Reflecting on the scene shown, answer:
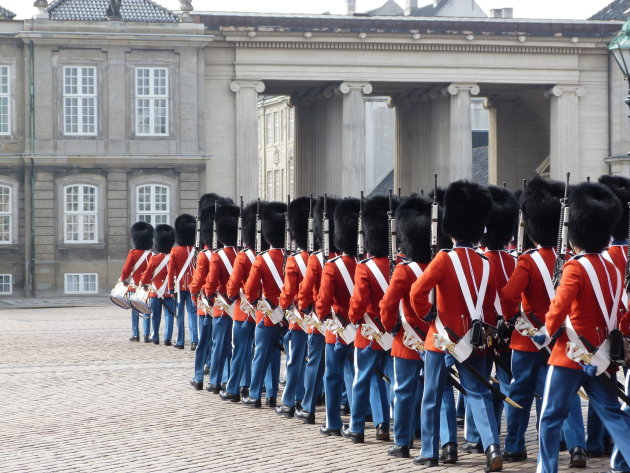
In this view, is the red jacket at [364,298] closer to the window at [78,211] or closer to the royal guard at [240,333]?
the royal guard at [240,333]

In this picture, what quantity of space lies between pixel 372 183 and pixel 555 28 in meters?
21.7

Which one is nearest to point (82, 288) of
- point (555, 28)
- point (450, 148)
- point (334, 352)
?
point (450, 148)

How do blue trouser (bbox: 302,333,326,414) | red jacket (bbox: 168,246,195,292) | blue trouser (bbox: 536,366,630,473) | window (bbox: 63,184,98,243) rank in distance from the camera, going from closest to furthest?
blue trouser (bbox: 536,366,630,473)
blue trouser (bbox: 302,333,326,414)
red jacket (bbox: 168,246,195,292)
window (bbox: 63,184,98,243)

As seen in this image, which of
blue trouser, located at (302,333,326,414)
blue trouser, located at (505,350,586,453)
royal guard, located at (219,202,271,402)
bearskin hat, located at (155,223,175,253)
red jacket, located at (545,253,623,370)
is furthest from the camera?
bearskin hat, located at (155,223,175,253)

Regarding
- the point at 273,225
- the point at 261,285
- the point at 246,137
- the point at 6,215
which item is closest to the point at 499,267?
the point at 261,285

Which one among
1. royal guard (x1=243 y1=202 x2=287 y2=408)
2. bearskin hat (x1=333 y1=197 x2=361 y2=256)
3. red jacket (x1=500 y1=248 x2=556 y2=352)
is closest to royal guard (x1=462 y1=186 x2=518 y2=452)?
→ red jacket (x1=500 y1=248 x2=556 y2=352)

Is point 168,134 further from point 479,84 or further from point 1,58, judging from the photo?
point 479,84

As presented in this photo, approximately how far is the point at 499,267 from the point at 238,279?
360 cm

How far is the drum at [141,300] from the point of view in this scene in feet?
66.3

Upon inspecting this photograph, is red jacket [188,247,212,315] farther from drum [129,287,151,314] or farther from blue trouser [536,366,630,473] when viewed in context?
blue trouser [536,366,630,473]

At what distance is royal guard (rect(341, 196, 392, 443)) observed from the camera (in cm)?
1072

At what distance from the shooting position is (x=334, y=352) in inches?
447

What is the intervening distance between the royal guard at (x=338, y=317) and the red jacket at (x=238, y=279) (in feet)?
6.75

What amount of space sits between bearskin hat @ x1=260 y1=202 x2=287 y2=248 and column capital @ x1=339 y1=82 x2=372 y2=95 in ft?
87.1
